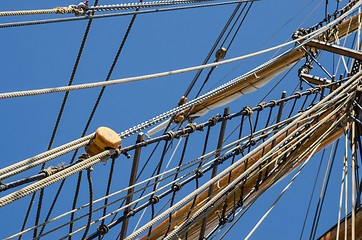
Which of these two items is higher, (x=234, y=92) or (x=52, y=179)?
(x=234, y=92)

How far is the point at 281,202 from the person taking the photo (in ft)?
70.4

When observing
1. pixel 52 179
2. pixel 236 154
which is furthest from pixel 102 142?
pixel 236 154

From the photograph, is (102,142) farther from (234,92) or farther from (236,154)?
(234,92)

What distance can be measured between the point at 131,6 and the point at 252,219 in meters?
18.1

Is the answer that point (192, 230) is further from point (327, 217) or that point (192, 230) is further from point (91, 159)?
point (327, 217)

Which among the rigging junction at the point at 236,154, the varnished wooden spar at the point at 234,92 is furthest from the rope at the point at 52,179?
the varnished wooden spar at the point at 234,92

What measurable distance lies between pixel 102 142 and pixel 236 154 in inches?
104

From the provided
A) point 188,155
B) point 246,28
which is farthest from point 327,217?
point 246,28

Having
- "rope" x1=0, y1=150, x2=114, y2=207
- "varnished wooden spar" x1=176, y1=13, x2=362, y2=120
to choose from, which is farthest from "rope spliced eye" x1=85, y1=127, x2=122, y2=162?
"varnished wooden spar" x1=176, y1=13, x2=362, y2=120

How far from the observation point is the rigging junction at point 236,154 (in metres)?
3.59

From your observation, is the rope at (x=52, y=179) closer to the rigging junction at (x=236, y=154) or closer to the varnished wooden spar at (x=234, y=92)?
the rigging junction at (x=236, y=154)

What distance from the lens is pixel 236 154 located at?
5938 mm

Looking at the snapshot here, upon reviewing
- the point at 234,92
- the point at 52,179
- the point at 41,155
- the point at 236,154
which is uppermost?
the point at 234,92

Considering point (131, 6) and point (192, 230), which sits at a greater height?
point (131, 6)
